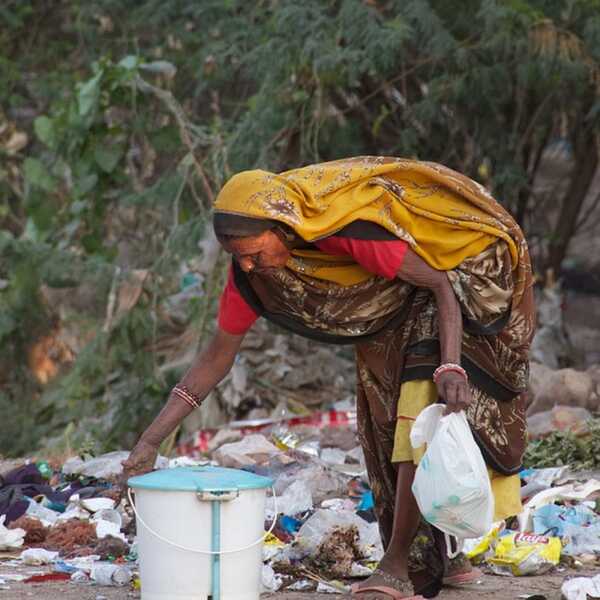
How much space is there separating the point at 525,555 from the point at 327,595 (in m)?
0.81

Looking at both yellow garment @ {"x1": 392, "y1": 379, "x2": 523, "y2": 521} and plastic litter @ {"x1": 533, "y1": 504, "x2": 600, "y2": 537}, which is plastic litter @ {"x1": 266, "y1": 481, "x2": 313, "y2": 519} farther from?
yellow garment @ {"x1": 392, "y1": 379, "x2": 523, "y2": 521}

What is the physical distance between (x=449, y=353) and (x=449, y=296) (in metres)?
0.18

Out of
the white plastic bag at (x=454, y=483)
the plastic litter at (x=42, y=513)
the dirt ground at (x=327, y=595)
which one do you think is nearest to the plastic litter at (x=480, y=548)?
the dirt ground at (x=327, y=595)

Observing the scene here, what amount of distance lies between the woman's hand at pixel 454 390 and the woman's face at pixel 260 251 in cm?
57

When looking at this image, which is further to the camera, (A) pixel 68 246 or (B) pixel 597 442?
(A) pixel 68 246

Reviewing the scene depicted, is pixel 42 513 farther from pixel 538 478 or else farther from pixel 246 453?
pixel 538 478

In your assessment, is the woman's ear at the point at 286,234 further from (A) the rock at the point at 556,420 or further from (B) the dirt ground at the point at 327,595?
(A) the rock at the point at 556,420

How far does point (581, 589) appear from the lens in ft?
12.5

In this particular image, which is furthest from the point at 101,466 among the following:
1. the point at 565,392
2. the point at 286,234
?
the point at 565,392

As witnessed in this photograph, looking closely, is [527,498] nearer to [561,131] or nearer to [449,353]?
[449,353]

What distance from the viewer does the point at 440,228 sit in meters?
3.77

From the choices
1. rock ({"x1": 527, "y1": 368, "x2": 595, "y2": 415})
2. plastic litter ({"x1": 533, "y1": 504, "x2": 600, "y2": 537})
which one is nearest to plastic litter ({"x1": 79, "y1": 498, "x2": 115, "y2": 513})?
plastic litter ({"x1": 533, "y1": 504, "x2": 600, "y2": 537})

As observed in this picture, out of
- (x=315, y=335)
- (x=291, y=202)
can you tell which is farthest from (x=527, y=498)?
(x=291, y=202)

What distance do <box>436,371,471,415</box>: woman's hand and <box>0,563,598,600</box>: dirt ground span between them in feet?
2.24
